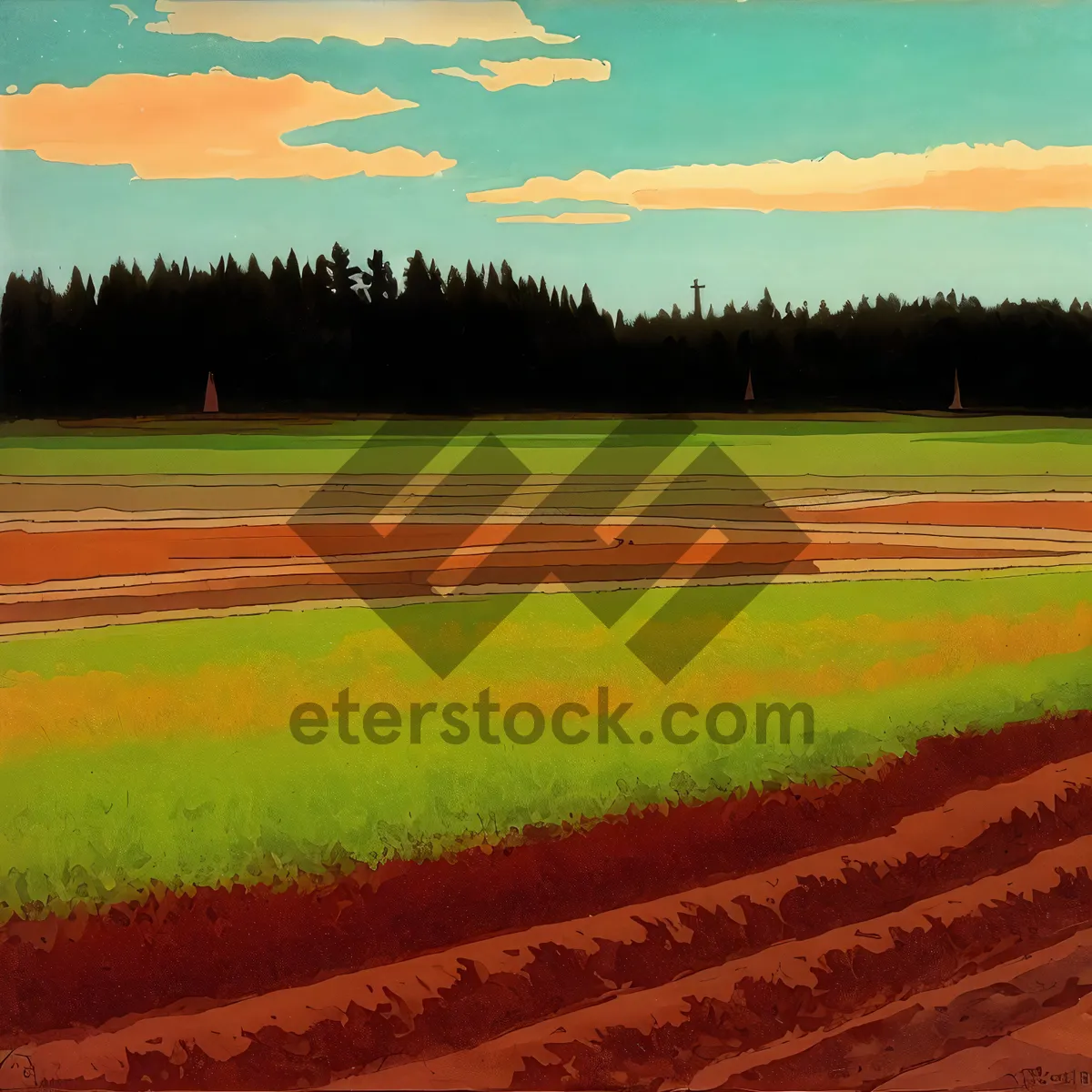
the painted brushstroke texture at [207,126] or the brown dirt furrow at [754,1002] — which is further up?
the painted brushstroke texture at [207,126]

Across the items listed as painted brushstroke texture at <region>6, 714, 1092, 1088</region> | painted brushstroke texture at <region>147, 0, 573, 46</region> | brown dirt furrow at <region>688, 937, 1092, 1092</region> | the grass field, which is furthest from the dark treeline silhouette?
brown dirt furrow at <region>688, 937, 1092, 1092</region>

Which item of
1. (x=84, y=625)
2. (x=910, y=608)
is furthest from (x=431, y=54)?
(x=910, y=608)

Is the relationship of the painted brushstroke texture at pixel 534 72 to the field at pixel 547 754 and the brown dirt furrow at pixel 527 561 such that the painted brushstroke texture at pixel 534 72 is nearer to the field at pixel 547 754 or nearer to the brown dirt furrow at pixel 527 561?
the field at pixel 547 754

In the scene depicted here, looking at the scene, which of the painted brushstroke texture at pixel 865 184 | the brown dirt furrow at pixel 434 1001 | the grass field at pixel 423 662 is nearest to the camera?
the brown dirt furrow at pixel 434 1001

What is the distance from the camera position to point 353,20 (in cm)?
398

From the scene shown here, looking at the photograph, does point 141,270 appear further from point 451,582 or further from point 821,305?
point 821,305

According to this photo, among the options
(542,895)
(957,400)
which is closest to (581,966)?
(542,895)

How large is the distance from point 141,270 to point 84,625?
5.36 ft

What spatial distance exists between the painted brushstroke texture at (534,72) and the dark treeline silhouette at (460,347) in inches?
30.2

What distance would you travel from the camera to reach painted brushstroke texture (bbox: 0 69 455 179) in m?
3.93

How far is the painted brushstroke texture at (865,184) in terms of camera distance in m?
4.22

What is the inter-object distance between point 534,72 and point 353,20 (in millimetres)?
785

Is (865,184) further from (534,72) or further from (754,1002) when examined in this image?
(754,1002)

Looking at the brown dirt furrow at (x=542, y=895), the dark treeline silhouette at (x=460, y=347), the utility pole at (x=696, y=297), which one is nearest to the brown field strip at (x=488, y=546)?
the dark treeline silhouette at (x=460, y=347)
